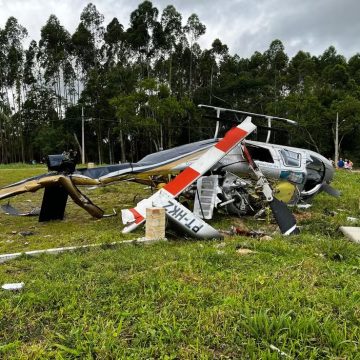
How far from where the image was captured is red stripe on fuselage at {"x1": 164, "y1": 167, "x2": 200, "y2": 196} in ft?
22.6

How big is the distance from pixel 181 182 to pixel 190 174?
0.89 ft

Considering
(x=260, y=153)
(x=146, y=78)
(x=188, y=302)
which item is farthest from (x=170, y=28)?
(x=188, y=302)

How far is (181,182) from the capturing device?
700 centimetres

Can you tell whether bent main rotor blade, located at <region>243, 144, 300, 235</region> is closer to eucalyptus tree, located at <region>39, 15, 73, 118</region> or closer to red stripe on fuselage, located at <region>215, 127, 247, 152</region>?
red stripe on fuselage, located at <region>215, 127, 247, 152</region>

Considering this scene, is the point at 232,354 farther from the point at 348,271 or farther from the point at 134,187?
the point at 134,187

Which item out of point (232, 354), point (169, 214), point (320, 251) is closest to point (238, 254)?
point (320, 251)

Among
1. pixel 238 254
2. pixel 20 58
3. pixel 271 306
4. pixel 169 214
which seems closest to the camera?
pixel 271 306

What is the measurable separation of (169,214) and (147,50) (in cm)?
4768

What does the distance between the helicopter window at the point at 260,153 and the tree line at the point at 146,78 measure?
30.1m

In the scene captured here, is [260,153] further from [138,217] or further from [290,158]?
[138,217]

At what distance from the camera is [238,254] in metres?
5.04

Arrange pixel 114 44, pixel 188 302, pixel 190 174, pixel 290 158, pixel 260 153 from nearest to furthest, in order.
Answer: pixel 188 302
pixel 190 174
pixel 290 158
pixel 260 153
pixel 114 44

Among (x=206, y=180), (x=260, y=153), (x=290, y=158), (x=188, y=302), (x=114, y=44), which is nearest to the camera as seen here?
(x=188, y=302)

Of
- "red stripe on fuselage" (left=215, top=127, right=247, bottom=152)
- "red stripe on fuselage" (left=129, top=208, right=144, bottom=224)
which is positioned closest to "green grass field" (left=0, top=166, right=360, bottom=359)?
"red stripe on fuselage" (left=129, top=208, right=144, bottom=224)
